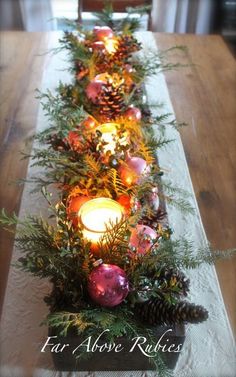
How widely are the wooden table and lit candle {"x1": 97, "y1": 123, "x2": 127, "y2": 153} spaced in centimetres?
25

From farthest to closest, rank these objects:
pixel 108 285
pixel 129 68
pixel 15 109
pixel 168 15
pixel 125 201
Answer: pixel 168 15, pixel 15 109, pixel 129 68, pixel 125 201, pixel 108 285

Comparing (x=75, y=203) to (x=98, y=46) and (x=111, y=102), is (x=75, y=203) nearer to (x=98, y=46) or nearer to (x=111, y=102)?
(x=111, y=102)

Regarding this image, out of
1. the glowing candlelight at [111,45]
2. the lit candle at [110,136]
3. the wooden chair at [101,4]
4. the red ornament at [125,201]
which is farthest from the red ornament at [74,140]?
the wooden chair at [101,4]

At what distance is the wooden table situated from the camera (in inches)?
31.5

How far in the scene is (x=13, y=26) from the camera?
229 centimetres

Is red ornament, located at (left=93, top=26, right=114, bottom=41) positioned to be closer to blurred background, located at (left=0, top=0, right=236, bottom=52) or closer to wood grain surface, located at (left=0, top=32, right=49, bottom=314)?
wood grain surface, located at (left=0, top=32, right=49, bottom=314)

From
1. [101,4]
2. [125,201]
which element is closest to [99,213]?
[125,201]

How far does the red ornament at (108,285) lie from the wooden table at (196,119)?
0.23 metres

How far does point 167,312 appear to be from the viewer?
515 millimetres

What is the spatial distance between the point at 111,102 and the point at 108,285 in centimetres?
43

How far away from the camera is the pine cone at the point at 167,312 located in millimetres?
488

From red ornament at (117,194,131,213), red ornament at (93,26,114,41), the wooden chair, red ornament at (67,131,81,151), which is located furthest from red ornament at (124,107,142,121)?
the wooden chair

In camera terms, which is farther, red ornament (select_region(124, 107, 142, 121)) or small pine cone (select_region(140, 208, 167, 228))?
red ornament (select_region(124, 107, 142, 121))

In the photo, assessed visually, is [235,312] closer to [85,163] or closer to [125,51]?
[85,163]
